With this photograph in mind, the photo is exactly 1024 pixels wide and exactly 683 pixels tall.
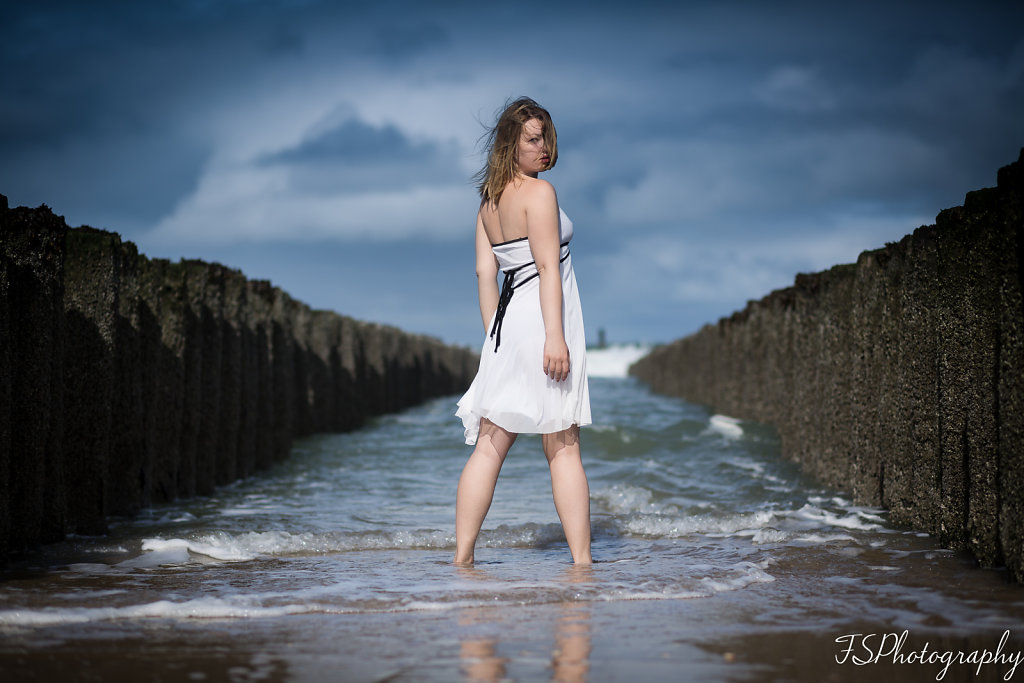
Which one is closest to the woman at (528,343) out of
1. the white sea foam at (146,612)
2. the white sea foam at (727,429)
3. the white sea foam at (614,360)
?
the white sea foam at (146,612)

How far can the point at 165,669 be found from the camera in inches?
108

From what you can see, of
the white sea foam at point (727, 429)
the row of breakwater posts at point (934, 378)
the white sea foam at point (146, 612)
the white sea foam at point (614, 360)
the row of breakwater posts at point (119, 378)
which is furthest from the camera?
the white sea foam at point (614, 360)

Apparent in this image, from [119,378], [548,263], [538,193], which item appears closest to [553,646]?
[548,263]

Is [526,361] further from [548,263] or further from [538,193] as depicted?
[538,193]

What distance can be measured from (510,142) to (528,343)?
974 mm

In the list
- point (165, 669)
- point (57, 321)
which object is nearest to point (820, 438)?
point (57, 321)

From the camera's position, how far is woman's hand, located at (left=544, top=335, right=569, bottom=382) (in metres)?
4.45

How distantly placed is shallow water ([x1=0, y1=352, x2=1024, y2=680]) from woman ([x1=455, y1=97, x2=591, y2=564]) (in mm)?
421

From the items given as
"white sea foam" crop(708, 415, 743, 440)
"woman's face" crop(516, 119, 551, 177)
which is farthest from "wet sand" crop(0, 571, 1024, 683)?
"white sea foam" crop(708, 415, 743, 440)

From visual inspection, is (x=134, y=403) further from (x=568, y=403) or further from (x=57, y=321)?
(x=568, y=403)

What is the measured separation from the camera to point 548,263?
4.50 meters

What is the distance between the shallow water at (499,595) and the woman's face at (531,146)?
1.92 m

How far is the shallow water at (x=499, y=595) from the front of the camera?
2.82 metres

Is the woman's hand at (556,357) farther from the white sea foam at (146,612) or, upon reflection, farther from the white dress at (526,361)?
the white sea foam at (146,612)
